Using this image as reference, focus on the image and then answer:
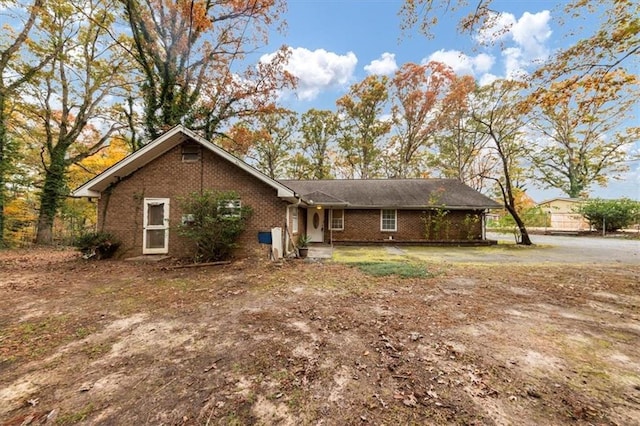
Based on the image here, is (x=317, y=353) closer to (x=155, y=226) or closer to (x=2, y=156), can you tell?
(x=155, y=226)

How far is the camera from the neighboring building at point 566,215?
81.9 ft

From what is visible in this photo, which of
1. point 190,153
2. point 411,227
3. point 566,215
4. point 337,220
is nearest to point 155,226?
point 190,153

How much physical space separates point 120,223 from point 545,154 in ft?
128

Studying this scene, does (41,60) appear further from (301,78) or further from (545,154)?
(545,154)

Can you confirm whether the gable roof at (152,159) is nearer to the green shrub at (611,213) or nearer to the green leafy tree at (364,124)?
the green leafy tree at (364,124)

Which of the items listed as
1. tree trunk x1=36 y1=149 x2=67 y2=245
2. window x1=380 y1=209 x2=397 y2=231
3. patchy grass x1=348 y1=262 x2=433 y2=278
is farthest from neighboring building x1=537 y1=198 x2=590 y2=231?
tree trunk x1=36 y1=149 x2=67 y2=245

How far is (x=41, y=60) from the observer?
13.3m

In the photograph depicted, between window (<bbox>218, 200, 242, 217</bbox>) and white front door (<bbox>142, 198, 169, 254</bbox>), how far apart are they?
2491 millimetres

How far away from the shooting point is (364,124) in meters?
25.8

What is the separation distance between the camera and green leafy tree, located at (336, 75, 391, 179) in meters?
24.3

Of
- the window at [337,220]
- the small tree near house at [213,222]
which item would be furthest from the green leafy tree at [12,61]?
the window at [337,220]

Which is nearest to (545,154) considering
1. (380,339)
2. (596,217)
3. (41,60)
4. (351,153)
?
(596,217)

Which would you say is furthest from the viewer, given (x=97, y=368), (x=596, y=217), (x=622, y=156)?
(x=622, y=156)

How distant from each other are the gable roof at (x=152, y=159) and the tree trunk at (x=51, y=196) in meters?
7.98
